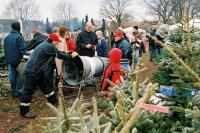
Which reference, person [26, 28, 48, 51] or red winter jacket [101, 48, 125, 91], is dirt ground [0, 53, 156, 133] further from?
red winter jacket [101, 48, 125, 91]

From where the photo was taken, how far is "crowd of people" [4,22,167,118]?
7.70 m

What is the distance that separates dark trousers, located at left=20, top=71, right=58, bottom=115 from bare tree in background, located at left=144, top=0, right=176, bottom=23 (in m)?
44.0

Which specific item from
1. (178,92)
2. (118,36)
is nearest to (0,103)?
(118,36)

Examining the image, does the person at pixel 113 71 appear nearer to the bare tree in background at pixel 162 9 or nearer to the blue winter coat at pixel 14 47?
the blue winter coat at pixel 14 47

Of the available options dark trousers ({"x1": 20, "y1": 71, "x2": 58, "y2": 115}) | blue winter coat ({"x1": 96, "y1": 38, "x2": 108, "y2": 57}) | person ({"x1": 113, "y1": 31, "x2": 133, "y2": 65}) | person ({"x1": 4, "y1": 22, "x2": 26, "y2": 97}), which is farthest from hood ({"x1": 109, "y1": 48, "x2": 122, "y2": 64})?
blue winter coat ({"x1": 96, "y1": 38, "x2": 108, "y2": 57})

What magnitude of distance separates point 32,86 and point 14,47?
6.94 feet

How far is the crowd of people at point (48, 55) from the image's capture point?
7.70m

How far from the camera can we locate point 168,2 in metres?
53.8

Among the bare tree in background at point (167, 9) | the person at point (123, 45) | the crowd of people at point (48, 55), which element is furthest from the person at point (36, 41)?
the bare tree in background at point (167, 9)

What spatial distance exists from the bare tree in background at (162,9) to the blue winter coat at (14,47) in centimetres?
4268

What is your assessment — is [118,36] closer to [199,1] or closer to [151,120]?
[151,120]

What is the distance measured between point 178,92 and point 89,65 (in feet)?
18.2

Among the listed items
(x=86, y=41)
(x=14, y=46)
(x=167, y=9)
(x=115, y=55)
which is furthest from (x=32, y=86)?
(x=167, y=9)

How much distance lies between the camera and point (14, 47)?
9.52 metres
